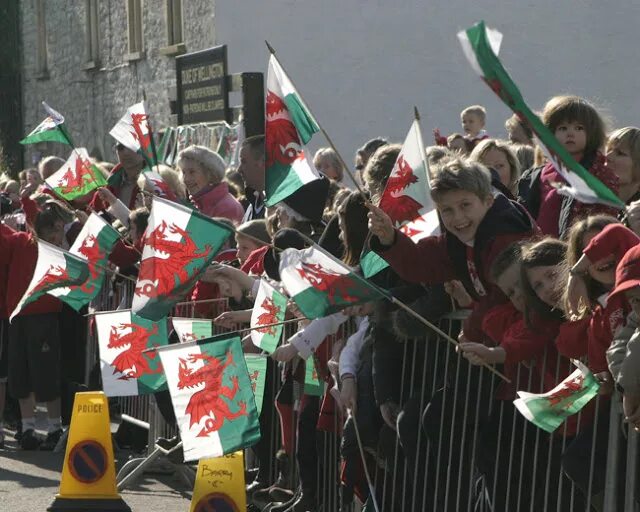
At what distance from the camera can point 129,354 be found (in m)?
8.34

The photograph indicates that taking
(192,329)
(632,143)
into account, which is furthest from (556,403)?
(192,329)

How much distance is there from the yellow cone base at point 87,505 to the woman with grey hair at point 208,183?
2.93m

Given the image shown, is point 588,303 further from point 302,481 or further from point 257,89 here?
point 257,89

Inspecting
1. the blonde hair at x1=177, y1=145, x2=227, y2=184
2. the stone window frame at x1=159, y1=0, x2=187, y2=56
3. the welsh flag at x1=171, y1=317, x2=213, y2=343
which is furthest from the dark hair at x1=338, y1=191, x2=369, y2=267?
the stone window frame at x1=159, y1=0, x2=187, y2=56

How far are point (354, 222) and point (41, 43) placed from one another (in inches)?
1224

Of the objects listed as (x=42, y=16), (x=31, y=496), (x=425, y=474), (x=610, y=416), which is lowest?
(x=31, y=496)

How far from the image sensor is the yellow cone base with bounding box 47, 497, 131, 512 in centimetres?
748

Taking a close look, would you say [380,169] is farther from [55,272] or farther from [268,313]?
[55,272]

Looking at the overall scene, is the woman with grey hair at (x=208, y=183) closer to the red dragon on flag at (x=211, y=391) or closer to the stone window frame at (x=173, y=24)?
the red dragon on flag at (x=211, y=391)

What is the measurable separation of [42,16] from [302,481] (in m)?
A: 30.4

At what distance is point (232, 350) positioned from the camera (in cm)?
657

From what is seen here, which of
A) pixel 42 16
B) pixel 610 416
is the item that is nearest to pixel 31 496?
pixel 610 416

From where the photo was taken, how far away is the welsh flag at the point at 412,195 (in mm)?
5969

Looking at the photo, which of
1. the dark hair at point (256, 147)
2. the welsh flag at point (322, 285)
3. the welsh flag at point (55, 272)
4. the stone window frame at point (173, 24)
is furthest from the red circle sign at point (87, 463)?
the stone window frame at point (173, 24)
